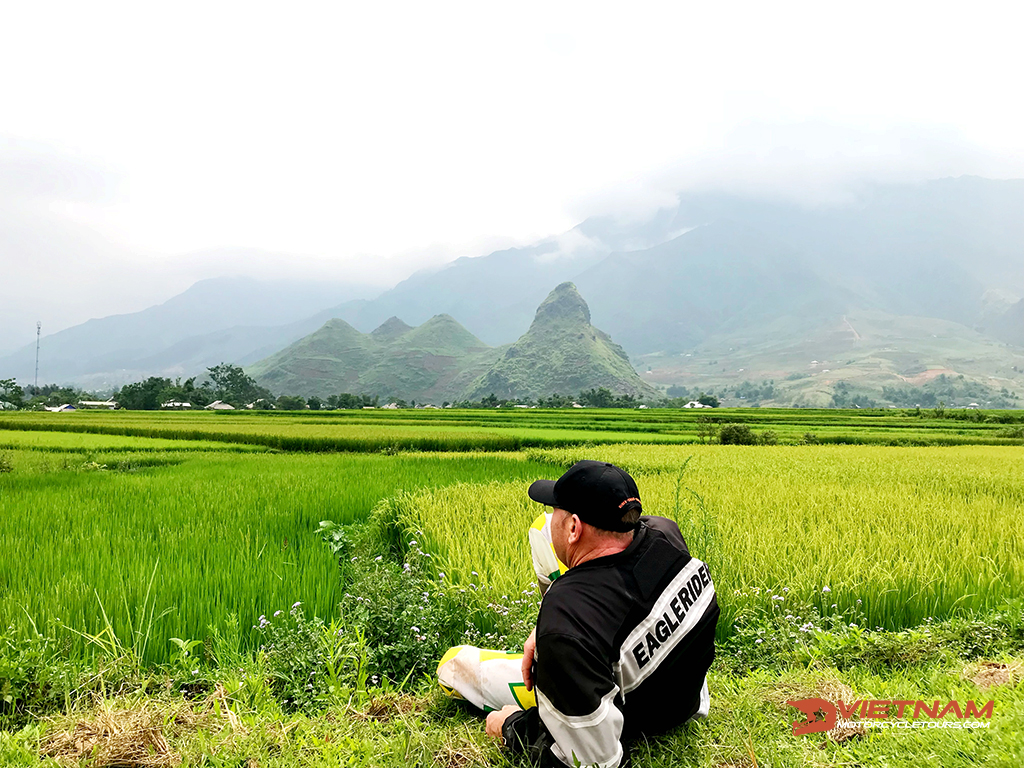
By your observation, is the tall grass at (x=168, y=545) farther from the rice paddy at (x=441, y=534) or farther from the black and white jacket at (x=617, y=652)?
the black and white jacket at (x=617, y=652)

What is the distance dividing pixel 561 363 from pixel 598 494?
143 m

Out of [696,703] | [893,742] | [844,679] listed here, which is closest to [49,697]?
[696,703]

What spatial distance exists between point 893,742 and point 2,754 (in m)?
3.43

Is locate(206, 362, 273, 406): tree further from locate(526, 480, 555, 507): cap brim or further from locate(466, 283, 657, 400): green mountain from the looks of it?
locate(526, 480, 555, 507): cap brim

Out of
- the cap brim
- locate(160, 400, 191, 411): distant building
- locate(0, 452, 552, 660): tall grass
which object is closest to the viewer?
the cap brim

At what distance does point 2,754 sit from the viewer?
208 cm

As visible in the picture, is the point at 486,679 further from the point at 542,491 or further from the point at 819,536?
the point at 819,536

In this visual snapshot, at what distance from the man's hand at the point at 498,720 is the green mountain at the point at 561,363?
131 m

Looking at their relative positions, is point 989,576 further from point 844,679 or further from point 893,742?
point 893,742

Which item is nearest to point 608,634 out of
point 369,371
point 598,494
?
point 598,494

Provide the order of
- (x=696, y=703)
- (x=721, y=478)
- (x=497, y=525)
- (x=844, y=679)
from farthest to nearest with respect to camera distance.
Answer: (x=721, y=478) < (x=497, y=525) < (x=844, y=679) < (x=696, y=703)

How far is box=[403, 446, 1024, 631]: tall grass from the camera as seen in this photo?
368 centimetres

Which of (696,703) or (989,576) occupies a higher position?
(696,703)

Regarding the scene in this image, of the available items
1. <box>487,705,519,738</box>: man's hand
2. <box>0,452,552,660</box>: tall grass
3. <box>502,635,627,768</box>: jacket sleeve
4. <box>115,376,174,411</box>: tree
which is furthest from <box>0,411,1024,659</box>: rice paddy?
<box>115,376,174,411</box>: tree
